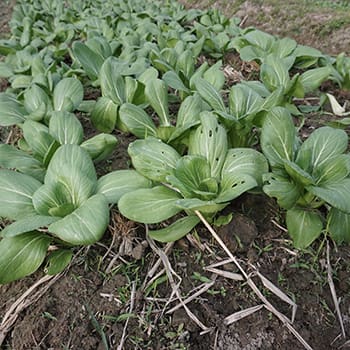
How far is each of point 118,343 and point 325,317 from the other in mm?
650

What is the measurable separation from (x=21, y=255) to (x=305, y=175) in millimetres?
920

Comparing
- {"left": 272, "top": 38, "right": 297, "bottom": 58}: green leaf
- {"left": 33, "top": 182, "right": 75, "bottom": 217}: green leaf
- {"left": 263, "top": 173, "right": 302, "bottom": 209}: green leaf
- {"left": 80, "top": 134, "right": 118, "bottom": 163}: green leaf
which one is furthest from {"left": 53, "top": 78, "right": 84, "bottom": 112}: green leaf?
{"left": 272, "top": 38, "right": 297, "bottom": 58}: green leaf

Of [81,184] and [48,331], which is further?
[81,184]

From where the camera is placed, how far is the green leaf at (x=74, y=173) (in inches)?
53.5

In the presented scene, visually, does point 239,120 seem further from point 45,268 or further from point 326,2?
point 326,2

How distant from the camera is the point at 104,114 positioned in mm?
1968

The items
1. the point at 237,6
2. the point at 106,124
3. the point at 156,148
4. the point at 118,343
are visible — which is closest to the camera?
the point at 118,343

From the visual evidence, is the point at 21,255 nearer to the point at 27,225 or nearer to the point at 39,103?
the point at 27,225

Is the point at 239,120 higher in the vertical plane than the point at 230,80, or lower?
higher

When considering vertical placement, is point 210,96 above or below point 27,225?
above

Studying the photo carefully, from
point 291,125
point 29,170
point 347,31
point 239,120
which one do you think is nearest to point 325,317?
point 291,125

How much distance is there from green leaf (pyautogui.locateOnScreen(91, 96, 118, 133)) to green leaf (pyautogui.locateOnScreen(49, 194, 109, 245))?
79 centimetres

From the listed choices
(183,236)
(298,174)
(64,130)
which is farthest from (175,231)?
(64,130)

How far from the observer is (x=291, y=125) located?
1435 mm
